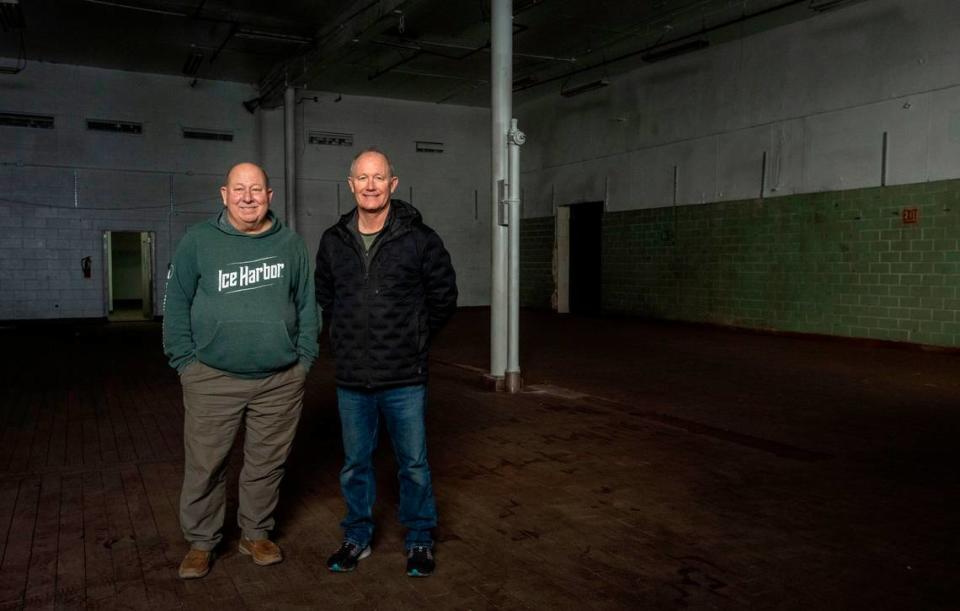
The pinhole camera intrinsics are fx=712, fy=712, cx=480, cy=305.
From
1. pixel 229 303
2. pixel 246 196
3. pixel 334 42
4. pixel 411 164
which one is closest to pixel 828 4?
pixel 334 42

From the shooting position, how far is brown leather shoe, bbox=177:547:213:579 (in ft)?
8.79

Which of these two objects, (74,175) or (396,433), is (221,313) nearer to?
(396,433)

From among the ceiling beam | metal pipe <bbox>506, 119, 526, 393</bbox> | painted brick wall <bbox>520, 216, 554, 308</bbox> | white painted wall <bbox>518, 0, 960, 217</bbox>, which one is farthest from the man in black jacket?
painted brick wall <bbox>520, 216, 554, 308</bbox>

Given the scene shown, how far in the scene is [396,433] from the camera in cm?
271

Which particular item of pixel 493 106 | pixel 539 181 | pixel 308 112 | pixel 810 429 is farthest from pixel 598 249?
pixel 810 429

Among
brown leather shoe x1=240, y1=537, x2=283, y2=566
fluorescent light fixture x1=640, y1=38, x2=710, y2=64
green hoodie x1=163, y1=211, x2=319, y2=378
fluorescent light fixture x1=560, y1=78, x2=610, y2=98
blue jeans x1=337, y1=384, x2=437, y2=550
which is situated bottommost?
brown leather shoe x1=240, y1=537, x2=283, y2=566

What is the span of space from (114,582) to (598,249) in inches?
533

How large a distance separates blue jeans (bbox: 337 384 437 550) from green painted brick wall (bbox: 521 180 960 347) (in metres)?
8.94

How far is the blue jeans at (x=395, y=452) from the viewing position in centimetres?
268

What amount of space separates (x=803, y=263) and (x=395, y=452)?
9.78m

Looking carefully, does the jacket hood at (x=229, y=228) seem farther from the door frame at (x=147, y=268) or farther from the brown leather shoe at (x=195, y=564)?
the door frame at (x=147, y=268)

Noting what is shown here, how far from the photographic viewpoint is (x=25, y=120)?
43.9ft

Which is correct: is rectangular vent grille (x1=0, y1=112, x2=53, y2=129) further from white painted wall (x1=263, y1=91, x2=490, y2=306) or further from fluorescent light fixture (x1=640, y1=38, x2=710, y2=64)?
fluorescent light fixture (x1=640, y1=38, x2=710, y2=64)

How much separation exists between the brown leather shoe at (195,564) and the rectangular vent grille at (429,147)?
1500 cm
